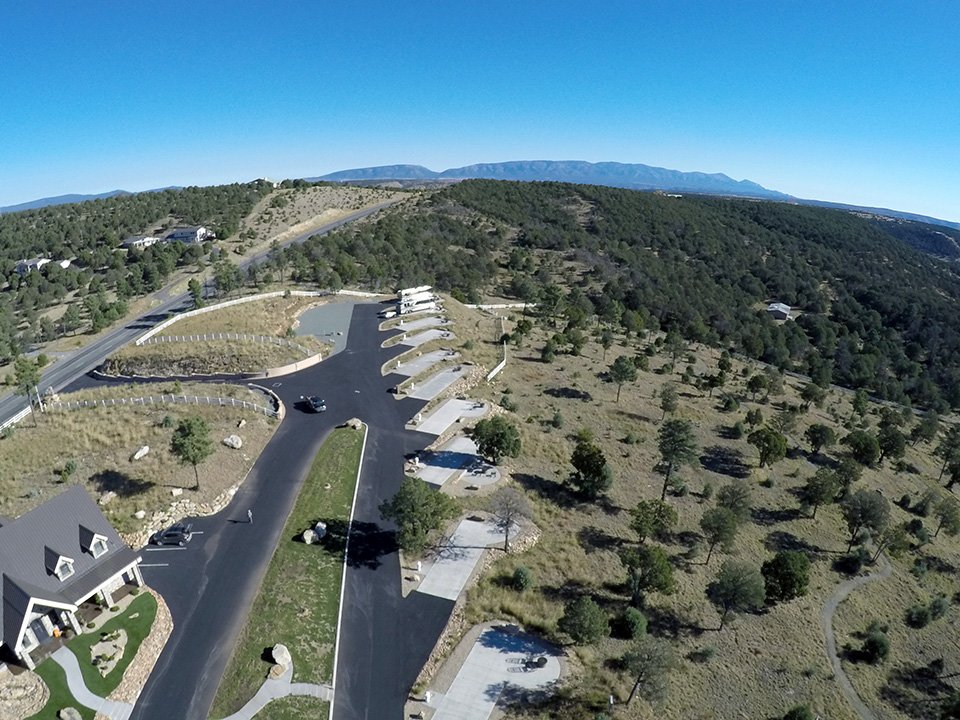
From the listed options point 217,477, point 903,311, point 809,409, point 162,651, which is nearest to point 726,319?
point 809,409

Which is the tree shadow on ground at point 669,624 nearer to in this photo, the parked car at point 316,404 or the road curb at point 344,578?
the road curb at point 344,578

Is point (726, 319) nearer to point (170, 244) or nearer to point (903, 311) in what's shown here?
point (903, 311)

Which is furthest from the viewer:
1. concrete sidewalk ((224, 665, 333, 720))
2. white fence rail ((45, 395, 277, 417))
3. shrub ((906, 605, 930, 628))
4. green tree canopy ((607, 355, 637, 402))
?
green tree canopy ((607, 355, 637, 402))

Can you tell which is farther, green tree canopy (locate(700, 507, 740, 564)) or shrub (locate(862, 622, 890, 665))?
green tree canopy (locate(700, 507, 740, 564))

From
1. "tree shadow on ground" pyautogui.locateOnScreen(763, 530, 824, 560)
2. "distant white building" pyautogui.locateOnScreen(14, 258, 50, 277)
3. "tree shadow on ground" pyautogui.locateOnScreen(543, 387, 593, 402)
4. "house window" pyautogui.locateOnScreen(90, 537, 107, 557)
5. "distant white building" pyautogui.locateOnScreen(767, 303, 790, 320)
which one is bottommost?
"tree shadow on ground" pyautogui.locateOnScreen(763, 530, 824, 560)

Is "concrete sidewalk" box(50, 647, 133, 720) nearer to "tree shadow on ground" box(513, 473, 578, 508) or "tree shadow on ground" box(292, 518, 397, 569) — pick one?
"tree shadow on ground" box(292, 518, 397, 569)

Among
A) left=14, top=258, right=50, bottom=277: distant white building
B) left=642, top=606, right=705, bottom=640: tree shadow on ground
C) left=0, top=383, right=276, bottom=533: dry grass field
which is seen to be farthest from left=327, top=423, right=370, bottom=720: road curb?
left=14, top=258, right=50, bottom=277: distant white building

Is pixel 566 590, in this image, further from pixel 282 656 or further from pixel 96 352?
pixel 96 352
